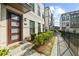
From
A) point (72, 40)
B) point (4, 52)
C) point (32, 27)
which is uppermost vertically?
point (32, 27)

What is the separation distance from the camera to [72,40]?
12.0 ft

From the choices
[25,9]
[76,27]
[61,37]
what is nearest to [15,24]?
[25,9]

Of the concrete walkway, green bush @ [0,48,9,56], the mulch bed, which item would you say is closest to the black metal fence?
the concrete walkway

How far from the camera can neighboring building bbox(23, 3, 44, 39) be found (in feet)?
11.9

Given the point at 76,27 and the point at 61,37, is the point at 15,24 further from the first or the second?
the point at 76,27

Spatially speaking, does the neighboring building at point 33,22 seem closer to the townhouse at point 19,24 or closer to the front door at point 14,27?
the townhouse at point 19,24

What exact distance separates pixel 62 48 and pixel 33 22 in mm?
980

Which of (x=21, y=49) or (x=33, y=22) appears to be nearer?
(x=21, y=49)

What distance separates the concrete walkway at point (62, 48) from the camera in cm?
343

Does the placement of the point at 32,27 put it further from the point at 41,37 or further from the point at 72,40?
the point at 72,40

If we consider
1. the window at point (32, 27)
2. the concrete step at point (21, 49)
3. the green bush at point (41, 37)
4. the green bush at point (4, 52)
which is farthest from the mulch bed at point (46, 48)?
the green bush at point (4, 52)

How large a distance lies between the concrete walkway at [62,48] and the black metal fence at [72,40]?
8 cm

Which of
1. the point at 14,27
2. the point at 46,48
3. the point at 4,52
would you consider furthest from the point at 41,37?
the point at 4,52

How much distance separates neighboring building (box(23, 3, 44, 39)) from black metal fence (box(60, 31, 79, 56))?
0.62 metres
